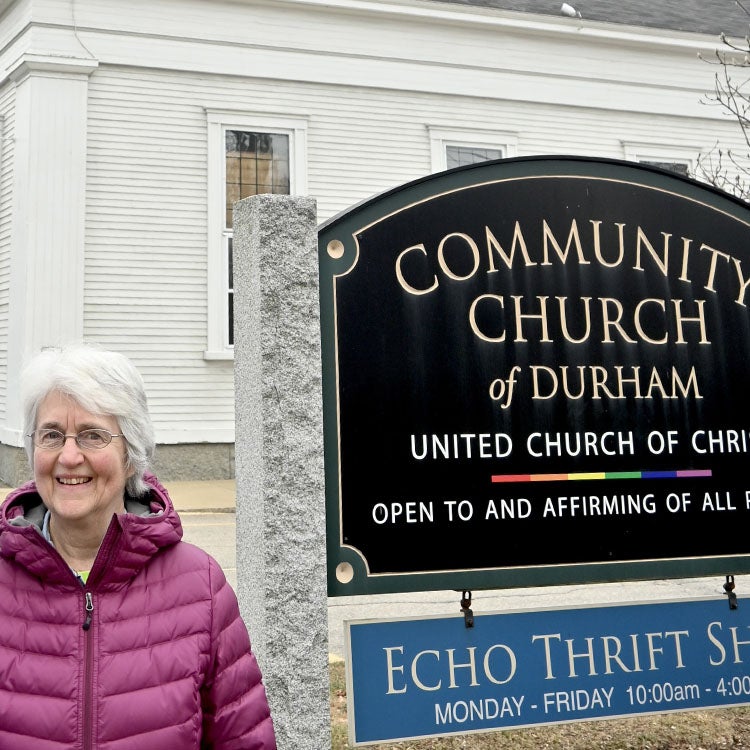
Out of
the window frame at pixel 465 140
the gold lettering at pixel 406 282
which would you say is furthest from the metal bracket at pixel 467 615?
the window frame at pixel 465 140

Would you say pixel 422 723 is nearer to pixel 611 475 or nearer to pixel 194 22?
pixel 611 475

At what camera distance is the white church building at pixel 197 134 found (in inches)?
411

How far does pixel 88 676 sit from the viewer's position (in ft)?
5.33

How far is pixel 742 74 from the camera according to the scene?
1392 centimetres

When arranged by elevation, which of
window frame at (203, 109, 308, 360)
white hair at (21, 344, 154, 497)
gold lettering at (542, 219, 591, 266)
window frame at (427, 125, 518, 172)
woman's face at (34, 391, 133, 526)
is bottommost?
woman's face at (34, 391, 133, 526)

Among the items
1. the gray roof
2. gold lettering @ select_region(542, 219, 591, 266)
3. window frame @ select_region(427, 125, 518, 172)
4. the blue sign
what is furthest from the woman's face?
the gray roof

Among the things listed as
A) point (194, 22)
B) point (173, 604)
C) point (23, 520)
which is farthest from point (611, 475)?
point (194, 22)

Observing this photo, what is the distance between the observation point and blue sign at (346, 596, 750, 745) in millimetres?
2760

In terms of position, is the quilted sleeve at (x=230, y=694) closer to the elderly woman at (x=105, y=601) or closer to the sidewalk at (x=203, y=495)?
the elderly woman at (x=105, y=601)

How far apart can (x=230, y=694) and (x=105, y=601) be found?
32 cm

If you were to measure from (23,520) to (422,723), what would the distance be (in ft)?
5.14

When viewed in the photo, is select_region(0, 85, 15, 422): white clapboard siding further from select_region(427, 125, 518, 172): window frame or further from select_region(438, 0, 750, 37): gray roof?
select_region(438, 0, 750, 37): gray roof

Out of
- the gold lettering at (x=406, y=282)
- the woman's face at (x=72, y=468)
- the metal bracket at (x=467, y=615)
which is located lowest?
the metal bracket at (x=467, y=615)

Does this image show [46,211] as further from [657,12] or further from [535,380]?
[657,12]
